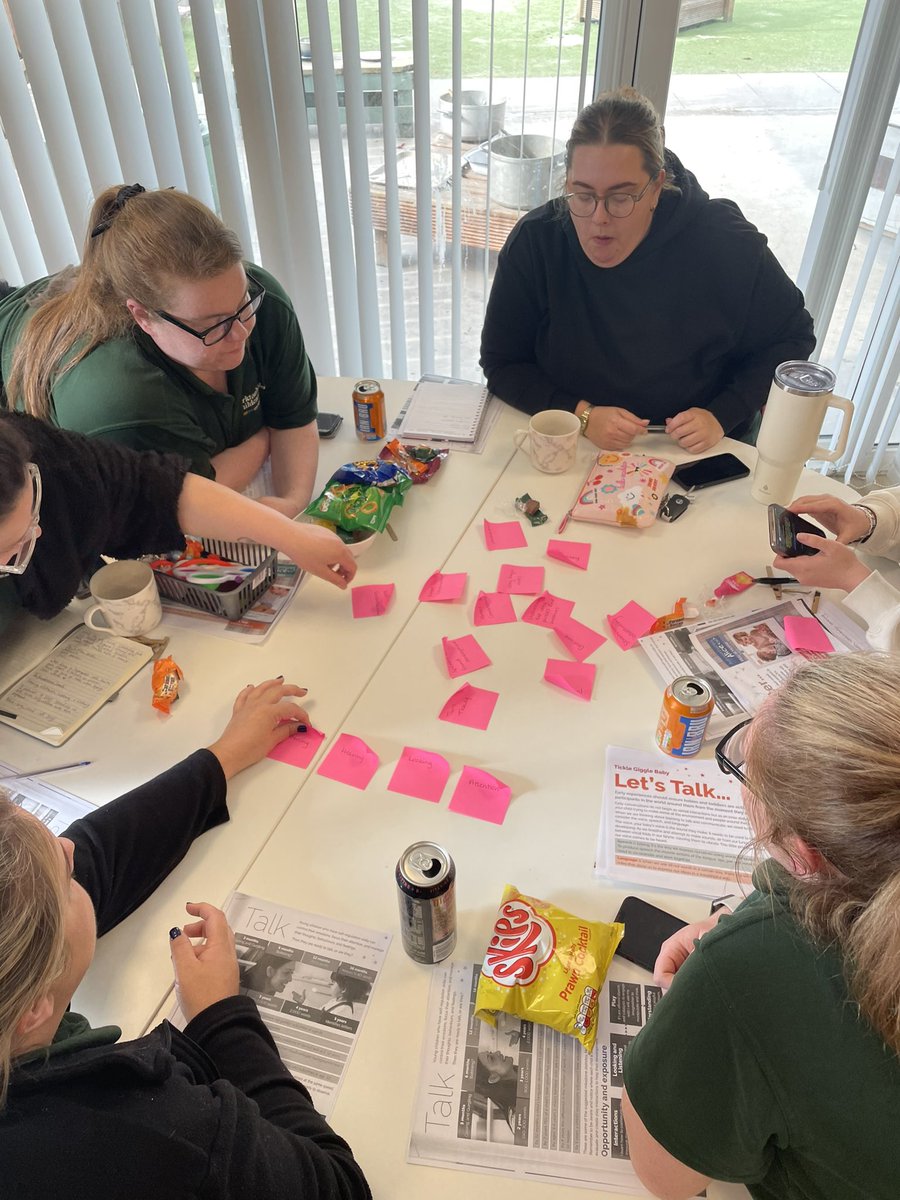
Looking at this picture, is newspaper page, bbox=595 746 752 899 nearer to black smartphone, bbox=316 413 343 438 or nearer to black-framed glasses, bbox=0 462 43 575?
black-framed glasses, bbox=0 462 43 575

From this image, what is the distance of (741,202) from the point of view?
102 inches

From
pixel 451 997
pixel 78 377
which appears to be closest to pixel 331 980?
pixel 451 997

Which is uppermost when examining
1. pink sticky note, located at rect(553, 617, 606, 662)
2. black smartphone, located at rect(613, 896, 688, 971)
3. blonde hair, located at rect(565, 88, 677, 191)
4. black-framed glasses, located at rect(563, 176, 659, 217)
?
blonde hair, located at rect(565, 88, 677, 191)

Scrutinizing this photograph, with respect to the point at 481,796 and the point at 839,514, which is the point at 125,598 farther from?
the point at 839,514

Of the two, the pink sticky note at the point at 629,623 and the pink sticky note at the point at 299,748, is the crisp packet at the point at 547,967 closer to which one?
the pink sticky note at the point at 299,748

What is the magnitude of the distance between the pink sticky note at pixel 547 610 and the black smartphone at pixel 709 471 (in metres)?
0.45

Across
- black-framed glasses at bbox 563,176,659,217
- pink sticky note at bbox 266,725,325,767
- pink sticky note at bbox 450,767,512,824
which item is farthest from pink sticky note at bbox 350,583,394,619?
black-framed glasses at bbox 563,176,659,217

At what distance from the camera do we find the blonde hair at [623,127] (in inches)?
65.6

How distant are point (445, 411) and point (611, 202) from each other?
570mm

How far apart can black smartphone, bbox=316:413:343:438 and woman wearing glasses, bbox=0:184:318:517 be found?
32 cm

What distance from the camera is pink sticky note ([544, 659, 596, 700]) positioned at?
1309 mm

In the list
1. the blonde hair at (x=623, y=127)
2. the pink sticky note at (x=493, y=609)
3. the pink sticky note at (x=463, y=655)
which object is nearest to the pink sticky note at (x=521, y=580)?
the pink sticky note at (x=493, y=609)

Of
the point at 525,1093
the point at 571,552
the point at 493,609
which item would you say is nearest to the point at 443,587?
the point at 493,609

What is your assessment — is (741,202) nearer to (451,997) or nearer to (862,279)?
(862,279)
